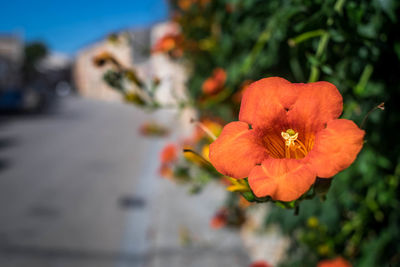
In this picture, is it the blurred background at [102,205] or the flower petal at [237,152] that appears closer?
the flower petal at [237,152]

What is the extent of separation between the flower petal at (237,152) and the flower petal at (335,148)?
0.08 metres

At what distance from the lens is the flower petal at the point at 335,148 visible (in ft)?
1.35

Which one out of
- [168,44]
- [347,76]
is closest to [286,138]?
[347,76]

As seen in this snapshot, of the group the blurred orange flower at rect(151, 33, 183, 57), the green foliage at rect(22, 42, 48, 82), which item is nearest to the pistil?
the blurred orange flower at rect(151, 33, 183, 57)

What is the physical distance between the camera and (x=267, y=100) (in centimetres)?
49

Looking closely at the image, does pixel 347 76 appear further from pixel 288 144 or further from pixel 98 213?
pixel 98 213

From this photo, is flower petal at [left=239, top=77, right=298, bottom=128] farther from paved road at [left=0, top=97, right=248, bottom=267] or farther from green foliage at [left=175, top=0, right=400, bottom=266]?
paved road at [left=0, top=97, right=248, bottom=267]

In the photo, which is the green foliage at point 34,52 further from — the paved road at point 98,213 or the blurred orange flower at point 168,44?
the blurred orange flower at point 168,44

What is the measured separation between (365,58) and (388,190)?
535 mm

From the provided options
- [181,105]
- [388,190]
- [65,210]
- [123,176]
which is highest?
[123,176]

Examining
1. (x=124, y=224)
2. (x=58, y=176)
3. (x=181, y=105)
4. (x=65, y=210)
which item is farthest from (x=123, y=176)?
(x=181, y=105)

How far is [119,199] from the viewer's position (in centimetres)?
521

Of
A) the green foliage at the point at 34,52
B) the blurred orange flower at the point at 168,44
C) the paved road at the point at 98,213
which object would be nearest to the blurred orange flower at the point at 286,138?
the blurred orange flower at the point at 168,44

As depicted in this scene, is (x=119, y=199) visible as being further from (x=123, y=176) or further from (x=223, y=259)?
(x=223, y=259)
